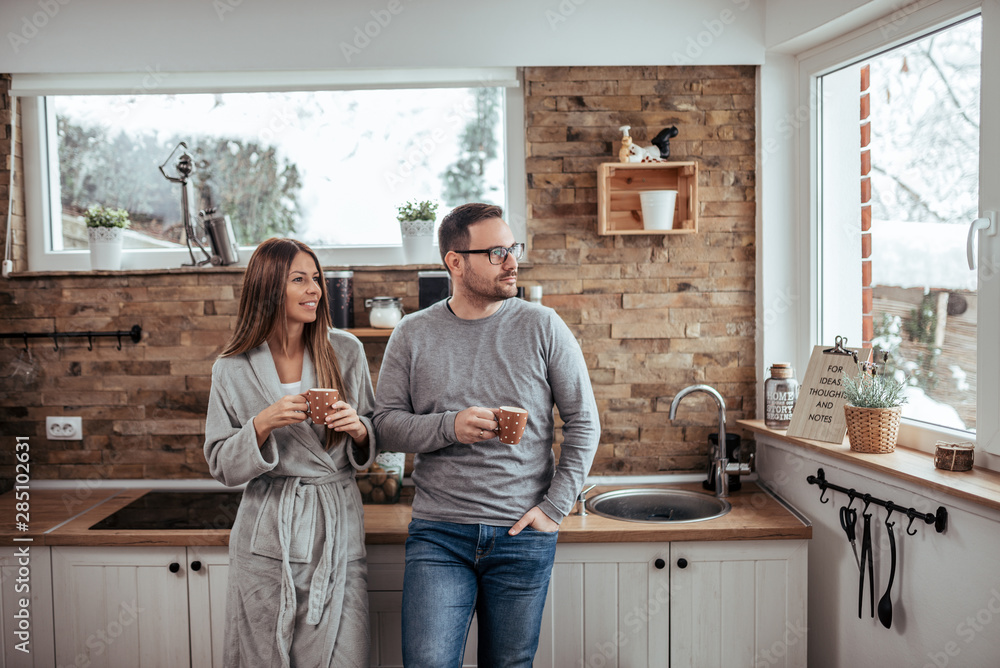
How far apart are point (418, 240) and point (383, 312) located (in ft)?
1.04

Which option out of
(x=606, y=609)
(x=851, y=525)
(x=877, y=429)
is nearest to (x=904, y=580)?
(x=851, y=525)

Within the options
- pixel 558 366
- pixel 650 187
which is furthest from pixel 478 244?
pixel 650 187

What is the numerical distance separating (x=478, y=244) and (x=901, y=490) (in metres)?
1.33

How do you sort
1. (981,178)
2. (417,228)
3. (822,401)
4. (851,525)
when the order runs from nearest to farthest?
(981,178)
(851,525)
(822,401)
(417,228)

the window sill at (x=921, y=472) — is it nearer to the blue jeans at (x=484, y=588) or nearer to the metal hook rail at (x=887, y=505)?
the metal hook rail at (x=887, y=505)

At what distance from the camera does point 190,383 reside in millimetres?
2594

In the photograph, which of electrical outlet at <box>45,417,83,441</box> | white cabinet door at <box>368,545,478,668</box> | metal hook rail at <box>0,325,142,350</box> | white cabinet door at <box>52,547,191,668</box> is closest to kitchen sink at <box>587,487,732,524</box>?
white cabinet door at <box>368,545,478,668</box>

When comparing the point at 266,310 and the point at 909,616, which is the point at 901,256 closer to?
the point at 909,616

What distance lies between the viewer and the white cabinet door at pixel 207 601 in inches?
83.3

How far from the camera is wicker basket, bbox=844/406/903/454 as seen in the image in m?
1.99

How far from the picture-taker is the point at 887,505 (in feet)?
6.12

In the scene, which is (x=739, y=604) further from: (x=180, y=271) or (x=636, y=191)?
(x=180, y=271)

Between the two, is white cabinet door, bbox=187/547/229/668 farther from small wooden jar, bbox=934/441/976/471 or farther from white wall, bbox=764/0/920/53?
white wall, bbox=764/0/920/53

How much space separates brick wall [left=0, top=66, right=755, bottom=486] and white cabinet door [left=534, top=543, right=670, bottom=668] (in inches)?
21.3
